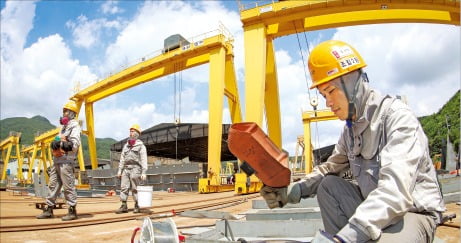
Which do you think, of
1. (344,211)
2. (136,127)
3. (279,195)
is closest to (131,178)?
(136,127)

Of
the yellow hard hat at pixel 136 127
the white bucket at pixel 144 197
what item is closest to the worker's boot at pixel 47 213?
the white bucket at pixel 144 197

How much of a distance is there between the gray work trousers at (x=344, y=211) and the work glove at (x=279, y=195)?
0.18 meters

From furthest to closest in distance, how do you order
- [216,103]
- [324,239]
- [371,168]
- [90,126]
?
[90,126] → [216,103] → [371,168] → [324,239]

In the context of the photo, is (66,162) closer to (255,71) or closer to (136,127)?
(136,127)

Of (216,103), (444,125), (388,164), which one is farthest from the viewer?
(444,125)

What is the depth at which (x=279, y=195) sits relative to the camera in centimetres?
165

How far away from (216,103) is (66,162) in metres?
9.99

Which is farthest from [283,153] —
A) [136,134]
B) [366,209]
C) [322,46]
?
[136,134]

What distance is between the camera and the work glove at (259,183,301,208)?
163cm

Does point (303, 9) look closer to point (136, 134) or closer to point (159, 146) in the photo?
point (136, 134)

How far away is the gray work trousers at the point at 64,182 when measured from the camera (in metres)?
4.48

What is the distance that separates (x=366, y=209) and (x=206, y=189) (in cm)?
1214

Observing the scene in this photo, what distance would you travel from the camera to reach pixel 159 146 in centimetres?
2831

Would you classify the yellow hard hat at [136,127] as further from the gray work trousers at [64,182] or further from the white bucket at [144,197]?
the gray work trousers at [64,182]
